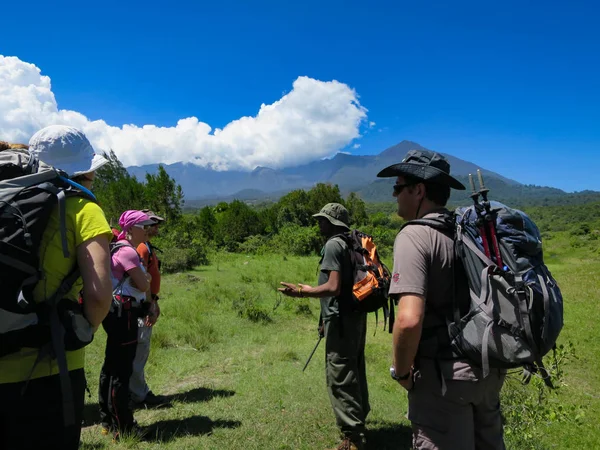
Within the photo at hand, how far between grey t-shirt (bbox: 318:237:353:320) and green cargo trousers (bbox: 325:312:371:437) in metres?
0.10

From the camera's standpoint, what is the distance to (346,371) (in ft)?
10.2

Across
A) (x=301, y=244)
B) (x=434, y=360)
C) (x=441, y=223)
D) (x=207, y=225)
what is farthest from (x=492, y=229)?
(x=207, y=225)

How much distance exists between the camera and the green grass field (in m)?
3.34

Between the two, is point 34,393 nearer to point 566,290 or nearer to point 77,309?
point 77,309

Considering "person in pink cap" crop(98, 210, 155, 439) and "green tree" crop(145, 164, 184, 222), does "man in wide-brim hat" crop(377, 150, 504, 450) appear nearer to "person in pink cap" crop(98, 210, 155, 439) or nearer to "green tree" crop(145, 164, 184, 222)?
"person in pink cap" crop(98, 210, 155, 439)

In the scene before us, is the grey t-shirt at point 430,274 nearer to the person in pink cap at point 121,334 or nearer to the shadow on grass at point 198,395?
the person in pink cap at point 121,334

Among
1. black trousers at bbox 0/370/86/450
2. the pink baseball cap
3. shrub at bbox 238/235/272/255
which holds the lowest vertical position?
shrub at bbox 238/235/272/255

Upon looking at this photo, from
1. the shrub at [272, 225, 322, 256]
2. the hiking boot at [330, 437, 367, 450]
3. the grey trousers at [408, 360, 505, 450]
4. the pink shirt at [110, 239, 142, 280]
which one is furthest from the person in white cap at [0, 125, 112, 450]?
the shrub at [272, 225, 322, 256]

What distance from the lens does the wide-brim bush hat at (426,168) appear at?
1976mm

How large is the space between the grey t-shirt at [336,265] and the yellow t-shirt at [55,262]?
1.82 metres

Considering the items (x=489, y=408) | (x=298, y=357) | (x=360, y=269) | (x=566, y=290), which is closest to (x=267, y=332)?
(x=298, y=357)

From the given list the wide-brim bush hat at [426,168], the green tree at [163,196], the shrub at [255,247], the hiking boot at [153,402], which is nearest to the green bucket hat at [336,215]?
the wide-brim bush hat at [426,168]

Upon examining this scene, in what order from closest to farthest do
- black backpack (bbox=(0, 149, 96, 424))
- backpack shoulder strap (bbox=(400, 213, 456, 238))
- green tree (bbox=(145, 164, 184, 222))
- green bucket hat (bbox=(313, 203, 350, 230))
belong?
black backpack (bbox=(0, 149, 96, 424))
backpack shoulder strap (bbox=(400, 213, 456, 238))
green bucket hat (bbox=(313, 203, 350, 230))
green tree (bbox=(145, 164, 184, 222))

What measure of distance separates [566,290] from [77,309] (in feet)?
47.2
